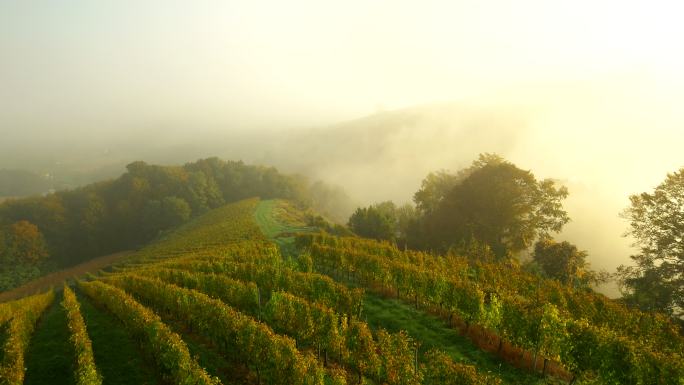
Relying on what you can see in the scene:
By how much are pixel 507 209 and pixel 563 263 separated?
10.8 metres

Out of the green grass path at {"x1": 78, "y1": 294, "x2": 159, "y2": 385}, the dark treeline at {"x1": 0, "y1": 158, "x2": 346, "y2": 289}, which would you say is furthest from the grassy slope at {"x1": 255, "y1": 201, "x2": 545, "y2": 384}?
the dark treeline at {"x1": 0, "y1": 158, "x2": 346, "y2": 289}

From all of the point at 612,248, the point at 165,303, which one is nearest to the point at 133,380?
the point at 165,303

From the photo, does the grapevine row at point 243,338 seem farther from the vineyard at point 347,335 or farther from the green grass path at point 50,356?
the green grass path at point 50,356

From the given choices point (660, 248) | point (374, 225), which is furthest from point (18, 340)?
point (660, 248)

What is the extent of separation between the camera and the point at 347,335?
20797 millimetres

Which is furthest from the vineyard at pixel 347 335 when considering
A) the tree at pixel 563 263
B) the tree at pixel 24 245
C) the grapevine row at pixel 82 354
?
the tree at pixel 24 245

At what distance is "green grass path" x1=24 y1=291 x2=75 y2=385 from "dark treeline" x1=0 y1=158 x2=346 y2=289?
235ft

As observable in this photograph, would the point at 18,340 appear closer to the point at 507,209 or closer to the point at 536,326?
the point at 536,326

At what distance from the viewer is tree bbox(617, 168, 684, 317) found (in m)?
35.6

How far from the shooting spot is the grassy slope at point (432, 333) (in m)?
21.1

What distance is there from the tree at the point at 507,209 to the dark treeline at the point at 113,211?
282ft

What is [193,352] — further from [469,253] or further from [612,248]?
[612,248]

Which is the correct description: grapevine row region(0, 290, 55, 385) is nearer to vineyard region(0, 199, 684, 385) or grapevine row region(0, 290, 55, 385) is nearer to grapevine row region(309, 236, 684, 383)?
vineyard region(0, 199, 684, 385)

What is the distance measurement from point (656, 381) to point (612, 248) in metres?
100
